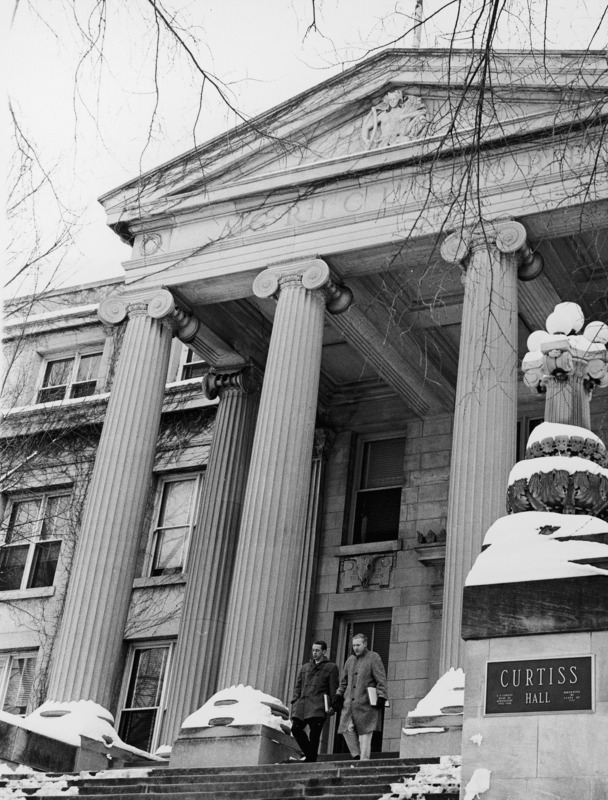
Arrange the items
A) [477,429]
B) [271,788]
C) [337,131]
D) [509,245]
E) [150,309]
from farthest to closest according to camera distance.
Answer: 1. [150,309]
2. [337,131]
3. [509,245]
4. [477,429]
5. [271,788]

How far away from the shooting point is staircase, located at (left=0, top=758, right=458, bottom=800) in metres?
12.7

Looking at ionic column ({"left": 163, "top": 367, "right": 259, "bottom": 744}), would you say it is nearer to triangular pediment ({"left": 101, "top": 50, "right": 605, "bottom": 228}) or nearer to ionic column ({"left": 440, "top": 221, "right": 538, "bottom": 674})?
triangular pediment ({"left": 101, "top": 50, "right": 605, "bottom": 228})

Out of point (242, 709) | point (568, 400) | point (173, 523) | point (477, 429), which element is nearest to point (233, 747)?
point (242, 709)

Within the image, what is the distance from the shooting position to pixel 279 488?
18.0 m

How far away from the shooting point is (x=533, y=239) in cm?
1869

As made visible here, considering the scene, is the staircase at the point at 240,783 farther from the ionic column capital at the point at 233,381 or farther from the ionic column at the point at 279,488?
the ionic column capital at the point at 233,381

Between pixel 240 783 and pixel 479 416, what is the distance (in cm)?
637

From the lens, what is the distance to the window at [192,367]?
2842 cm

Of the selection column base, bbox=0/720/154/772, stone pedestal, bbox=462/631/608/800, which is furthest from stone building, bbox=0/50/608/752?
stone pedestal, bbox=462/631/608/800

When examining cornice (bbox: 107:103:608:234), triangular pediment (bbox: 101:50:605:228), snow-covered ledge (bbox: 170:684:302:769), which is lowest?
snow-covered ledge (bbox: 170:684:302:769)

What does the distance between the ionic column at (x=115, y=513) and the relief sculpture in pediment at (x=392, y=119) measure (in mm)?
4521

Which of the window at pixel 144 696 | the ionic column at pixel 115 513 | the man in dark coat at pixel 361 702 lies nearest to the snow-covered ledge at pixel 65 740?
the ionic column at pixel 115 513

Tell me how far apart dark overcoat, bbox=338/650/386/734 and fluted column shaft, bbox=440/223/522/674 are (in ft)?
3.26

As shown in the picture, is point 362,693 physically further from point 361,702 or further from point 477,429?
point 477,429
